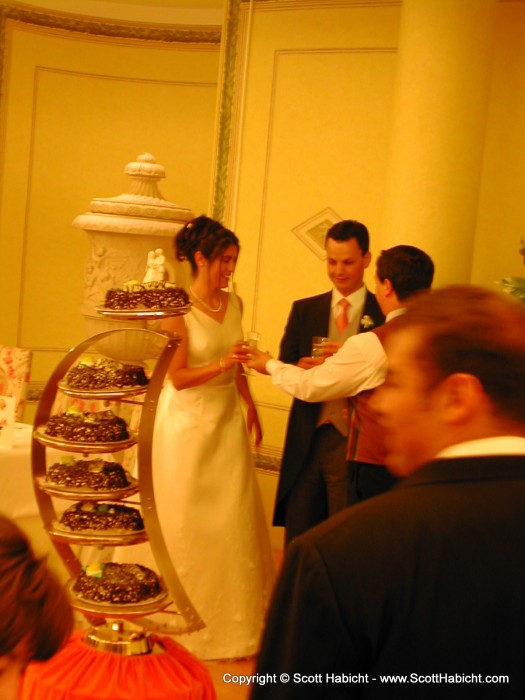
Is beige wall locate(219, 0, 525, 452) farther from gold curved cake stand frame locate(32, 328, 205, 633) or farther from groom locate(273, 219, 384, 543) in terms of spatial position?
gold curved cake stand frame locate(32, 328, 205, 633)

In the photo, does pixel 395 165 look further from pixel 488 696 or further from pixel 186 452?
pixel 488 696

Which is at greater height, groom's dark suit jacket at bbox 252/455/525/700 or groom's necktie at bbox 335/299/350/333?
groom's necktie at bbox 335/299/350/333

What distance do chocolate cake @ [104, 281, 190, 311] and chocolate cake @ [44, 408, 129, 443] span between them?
37cm

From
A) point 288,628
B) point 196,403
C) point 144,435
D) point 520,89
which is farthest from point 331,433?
point 288,628

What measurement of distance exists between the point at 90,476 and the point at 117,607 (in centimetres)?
43

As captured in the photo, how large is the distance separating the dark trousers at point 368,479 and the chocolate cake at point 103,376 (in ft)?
3.06

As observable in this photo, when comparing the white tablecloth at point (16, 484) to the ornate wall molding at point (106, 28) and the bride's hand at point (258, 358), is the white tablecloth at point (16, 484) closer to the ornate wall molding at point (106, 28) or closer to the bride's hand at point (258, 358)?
the bride's hand at point (258, 358)

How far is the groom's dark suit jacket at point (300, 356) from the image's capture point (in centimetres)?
404

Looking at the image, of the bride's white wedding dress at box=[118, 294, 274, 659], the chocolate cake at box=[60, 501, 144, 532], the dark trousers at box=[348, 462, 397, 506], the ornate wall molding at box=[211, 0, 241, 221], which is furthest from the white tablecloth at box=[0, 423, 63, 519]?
the ornate wall molding at box=[211, 0, 241, 221]

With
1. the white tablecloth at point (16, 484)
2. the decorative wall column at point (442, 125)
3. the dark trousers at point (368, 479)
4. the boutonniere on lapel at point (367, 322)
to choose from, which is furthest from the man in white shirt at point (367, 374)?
the decorative wall column at point (442, 125)

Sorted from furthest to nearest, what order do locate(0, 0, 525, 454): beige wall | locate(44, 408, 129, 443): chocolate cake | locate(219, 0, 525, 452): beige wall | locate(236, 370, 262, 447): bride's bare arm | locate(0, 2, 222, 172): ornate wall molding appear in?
locate(0, 2, 222, 172): ornate wall molding → locate(219, 0, 525, 452): beige wall → locate(0, 0, 525, 454): beige wall → locate(236, 370, 262, 447): bride's bare arm → locate(44, 408, 129, 443): chocolate cake

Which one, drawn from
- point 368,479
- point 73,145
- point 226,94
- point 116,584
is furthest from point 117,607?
point 73,145

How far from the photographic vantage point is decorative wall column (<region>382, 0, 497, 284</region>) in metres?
4.98

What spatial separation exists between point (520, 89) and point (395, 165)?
33.8 inches
